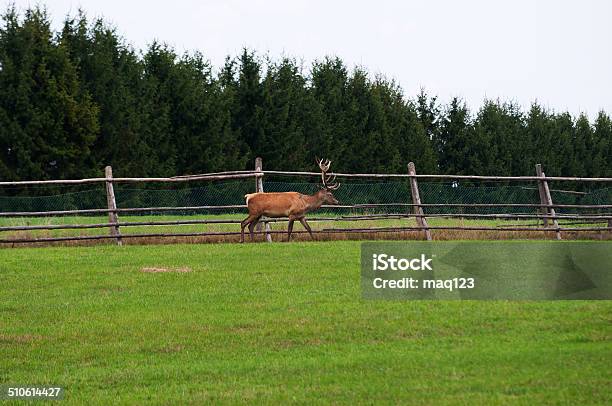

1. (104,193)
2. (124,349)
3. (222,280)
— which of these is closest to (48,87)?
(104,193)

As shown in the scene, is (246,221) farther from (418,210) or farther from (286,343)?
(286,343)

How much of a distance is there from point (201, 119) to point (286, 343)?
81.4ft

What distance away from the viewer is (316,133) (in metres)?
36.8

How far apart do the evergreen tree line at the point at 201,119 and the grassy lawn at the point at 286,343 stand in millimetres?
15944

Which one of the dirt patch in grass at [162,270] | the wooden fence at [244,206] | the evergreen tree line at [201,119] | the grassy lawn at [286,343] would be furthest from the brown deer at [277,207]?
the evergreen tree line at [201,119]

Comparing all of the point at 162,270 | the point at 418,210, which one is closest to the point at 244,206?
the point at 418,210

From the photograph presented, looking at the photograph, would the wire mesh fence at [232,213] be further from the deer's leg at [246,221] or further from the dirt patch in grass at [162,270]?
the dirt patch in grass at [162,270]

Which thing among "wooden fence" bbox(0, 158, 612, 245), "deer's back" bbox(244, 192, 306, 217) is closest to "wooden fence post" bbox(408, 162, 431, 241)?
"wooden fence" bbox(0, 158, 612, 245)

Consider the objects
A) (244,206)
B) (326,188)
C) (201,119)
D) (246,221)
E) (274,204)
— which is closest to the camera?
(246,221)

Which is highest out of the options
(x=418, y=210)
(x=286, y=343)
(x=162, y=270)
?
(x=418, y=210)

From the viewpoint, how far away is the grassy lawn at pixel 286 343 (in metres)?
7.37

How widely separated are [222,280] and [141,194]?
13730 mm

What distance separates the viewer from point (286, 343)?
30.3 feet

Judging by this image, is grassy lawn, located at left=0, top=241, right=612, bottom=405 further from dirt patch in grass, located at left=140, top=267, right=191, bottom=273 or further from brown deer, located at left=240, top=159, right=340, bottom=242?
brown deer, located at left=240, top=159, right=340, bottom=242
